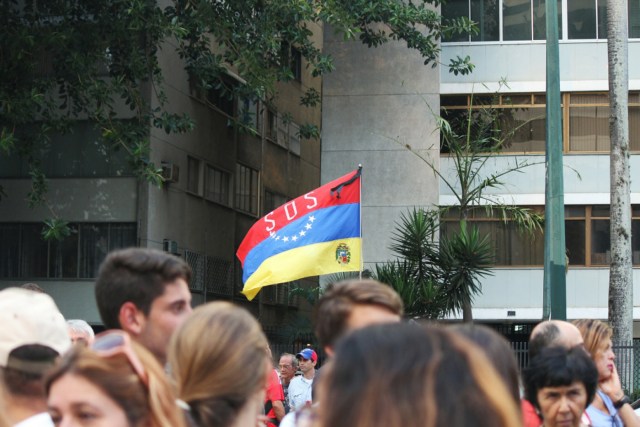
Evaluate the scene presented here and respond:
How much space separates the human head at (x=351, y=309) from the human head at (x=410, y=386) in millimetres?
2834

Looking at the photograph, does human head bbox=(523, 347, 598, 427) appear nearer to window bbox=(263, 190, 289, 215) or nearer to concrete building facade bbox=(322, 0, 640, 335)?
concrete building facade bbox=(322, 0, 640, 335)

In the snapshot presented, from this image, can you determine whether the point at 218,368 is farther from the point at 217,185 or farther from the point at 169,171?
the point at 217,185

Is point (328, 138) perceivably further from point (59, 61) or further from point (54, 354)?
point (54, 354)

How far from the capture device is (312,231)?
42.9 feet

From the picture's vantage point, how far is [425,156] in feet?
88.8

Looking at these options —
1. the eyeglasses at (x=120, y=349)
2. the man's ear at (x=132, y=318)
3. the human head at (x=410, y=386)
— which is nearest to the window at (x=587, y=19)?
the man's ear at (x=132, y=318)

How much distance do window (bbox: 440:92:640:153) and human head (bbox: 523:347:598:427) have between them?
21.7 m

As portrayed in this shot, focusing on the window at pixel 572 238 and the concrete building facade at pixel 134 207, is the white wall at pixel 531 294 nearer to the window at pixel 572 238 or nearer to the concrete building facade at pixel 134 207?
the window at pixel 572 238

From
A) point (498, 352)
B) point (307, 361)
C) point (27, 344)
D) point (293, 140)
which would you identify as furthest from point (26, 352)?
point (293, 140)

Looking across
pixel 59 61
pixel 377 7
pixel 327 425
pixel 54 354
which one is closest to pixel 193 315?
pixel 54 354

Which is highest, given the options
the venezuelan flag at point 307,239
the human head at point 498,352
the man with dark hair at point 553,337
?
the venezuelan flag at point 307,239

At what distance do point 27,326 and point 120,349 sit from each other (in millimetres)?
1018

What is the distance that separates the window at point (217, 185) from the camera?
93.0 feet

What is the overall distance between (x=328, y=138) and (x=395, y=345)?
84.7ft
